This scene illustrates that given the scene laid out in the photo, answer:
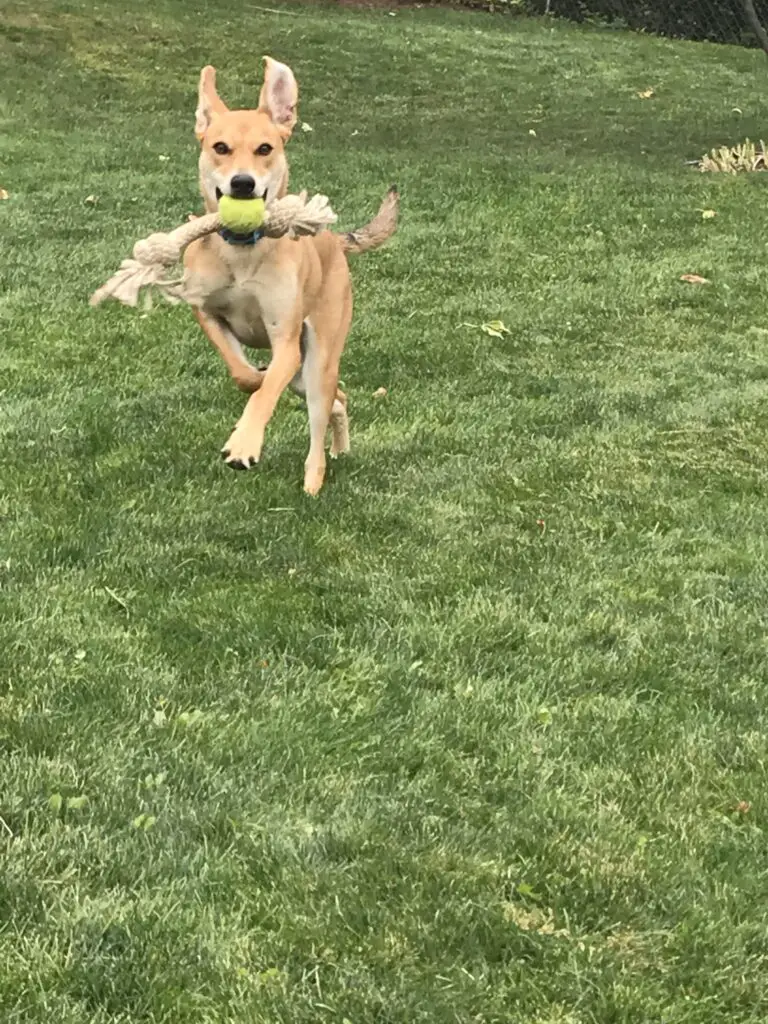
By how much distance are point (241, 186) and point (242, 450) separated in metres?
0.91

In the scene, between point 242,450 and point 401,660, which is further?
point 242,450

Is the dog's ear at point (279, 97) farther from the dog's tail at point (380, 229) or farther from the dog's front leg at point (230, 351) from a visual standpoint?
the dog's tail at point (380, 229)

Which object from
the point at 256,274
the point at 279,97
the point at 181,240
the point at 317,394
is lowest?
the point at 317,394

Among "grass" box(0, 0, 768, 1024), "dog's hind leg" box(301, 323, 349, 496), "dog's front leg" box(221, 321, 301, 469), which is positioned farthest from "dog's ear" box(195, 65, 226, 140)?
"grass" box(0, 0, 768, 1024)

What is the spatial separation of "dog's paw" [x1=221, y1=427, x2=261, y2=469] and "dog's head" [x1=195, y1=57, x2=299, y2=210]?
2.72 feet

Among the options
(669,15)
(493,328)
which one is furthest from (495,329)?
(669,15)

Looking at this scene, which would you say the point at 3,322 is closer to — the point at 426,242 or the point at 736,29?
the point at 426,242

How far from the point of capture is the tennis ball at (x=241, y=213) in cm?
414

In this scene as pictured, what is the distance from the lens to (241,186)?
13.7 feet

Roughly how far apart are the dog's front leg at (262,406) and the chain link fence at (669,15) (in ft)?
72.0

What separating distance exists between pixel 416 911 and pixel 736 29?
25.4 meters

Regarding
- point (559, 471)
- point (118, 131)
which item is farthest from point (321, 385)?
point (118, 131)

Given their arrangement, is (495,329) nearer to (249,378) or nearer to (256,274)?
(249,378)

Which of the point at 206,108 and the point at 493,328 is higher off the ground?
the point at 206,108
